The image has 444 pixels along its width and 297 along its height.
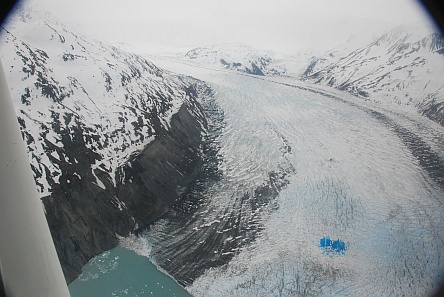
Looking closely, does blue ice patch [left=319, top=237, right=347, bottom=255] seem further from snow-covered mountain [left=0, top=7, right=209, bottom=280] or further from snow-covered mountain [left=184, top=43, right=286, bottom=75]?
snow-covered mountain [left=184, top=43, right=286, bottom=75]

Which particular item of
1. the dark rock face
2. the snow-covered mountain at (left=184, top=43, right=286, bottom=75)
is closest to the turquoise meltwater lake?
the dark rock face

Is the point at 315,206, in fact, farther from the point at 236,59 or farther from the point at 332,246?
the point at 236,59

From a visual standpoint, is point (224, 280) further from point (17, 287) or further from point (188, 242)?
point (17, 287)

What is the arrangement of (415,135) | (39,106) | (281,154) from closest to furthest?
(39,106)
(281,154)
(415,135)

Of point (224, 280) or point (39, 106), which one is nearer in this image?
point (224, 280)

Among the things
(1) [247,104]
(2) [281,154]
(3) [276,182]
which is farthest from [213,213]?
(1) [247,104]

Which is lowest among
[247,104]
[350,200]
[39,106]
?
[350,200]

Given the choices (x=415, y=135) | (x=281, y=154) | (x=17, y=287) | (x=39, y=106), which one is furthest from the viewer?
(x=415, y=135)

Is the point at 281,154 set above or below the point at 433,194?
above
